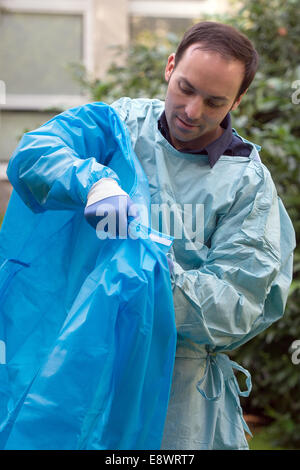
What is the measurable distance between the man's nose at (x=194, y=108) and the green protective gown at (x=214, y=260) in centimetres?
13

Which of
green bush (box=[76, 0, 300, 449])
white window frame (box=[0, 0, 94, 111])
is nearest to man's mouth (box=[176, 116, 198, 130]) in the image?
green bush (box=[76, 0, 300, 449])

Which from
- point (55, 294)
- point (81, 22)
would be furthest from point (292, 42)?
point (55, 294)

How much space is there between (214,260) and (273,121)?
2.71 m

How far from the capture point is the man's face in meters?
1.90

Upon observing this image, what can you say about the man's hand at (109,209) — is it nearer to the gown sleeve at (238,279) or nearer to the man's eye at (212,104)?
the gown sleeve at (238,279)

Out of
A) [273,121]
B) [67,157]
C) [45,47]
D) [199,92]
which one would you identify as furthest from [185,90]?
[45,47]

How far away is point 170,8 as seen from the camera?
261 inches

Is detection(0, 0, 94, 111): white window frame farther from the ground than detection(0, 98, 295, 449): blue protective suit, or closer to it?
closer to it

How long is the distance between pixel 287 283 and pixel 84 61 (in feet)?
15.3

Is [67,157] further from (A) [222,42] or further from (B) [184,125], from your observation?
(A) [222,42]

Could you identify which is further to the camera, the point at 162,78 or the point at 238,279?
the point at 162,78

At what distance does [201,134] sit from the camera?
6.56 ft

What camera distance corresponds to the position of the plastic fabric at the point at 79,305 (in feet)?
5.43

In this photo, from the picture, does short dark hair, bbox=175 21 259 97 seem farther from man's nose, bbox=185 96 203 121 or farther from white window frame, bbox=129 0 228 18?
white window frame, bbox=129 0 228 18
